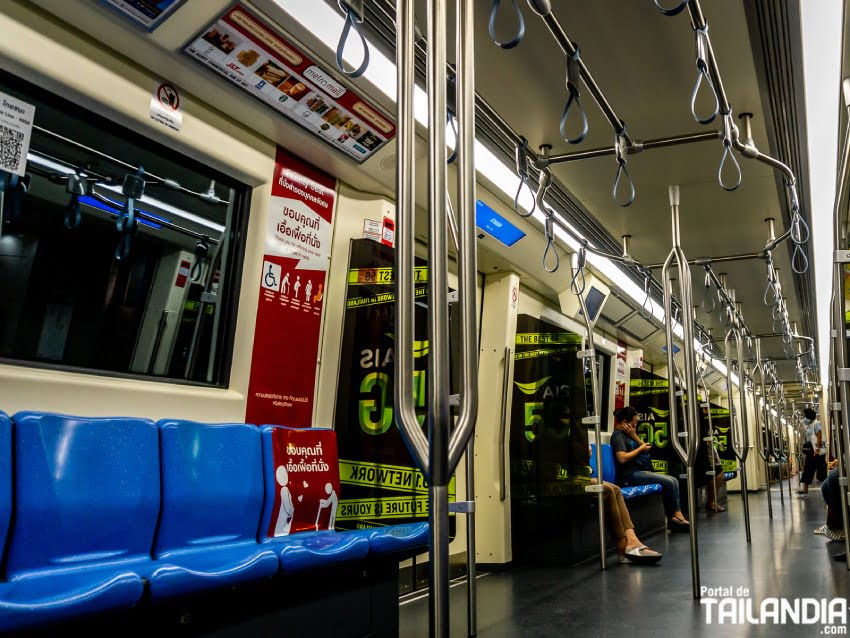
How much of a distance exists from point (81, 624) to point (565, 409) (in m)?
4.38

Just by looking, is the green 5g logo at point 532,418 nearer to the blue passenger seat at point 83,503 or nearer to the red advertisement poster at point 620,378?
the blue passenger seat at point 83,503

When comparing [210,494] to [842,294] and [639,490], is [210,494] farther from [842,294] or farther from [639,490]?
[639,490]

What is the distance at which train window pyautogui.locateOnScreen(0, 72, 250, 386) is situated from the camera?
2.70m

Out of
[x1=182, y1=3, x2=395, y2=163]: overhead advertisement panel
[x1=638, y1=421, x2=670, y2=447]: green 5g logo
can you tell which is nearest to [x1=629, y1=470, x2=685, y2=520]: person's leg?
[x1=638, y1=421, x2=670, y2=447]: green 5g logo

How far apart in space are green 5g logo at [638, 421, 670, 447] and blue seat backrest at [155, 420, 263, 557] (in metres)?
7.64

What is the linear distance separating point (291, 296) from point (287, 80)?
1.14 meters

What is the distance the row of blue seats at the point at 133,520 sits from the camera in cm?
188

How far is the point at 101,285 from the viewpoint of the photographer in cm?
298

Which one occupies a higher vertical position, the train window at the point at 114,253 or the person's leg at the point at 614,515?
the train window at the point at 114,253

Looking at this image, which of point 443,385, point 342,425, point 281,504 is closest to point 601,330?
point 342,425

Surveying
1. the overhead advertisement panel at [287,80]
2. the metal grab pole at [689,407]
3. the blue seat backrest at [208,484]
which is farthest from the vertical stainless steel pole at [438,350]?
the metal grab pole at [689,407]

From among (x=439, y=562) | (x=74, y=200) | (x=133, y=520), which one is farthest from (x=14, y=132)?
(x=439, y=562)

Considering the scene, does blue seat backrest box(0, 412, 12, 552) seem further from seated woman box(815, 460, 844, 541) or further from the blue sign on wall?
seated woman box(815, 460, 844, 541)

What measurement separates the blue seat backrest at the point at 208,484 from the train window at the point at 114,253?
42 centimetres
